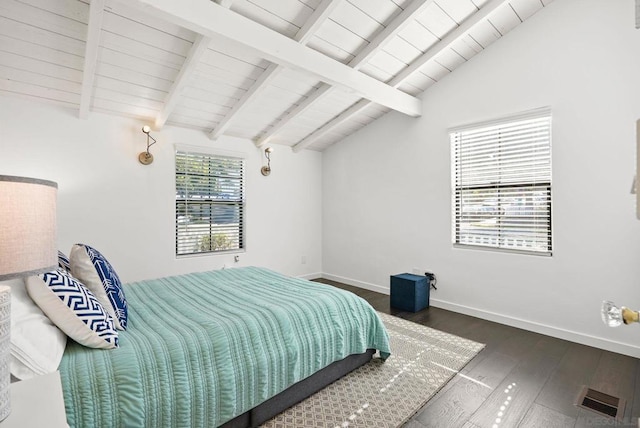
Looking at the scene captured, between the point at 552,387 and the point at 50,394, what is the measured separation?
2775mm

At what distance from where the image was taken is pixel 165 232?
12.4ft

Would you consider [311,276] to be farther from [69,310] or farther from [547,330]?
[69,310]

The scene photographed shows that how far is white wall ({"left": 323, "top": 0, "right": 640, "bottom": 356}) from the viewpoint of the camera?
2.64m

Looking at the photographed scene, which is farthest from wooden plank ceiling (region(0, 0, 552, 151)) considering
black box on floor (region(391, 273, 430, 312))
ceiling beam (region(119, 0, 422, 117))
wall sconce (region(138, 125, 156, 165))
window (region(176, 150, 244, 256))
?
black box on floor (region(391, 273, 430, 312))

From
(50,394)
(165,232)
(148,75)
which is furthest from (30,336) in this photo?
(165,232)

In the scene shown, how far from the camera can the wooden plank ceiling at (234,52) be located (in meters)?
2.19

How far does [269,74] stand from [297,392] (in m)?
2.59

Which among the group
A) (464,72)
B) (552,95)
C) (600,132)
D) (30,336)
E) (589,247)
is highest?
(464,72)

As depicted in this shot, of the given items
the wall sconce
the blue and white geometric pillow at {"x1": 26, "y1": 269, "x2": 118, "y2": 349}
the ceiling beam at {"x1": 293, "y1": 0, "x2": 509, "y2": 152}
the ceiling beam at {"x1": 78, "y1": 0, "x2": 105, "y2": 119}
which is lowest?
the blue and white geometric pillow at {"x1": 26, "y1": 269, "x2": 118, "y2": 349}

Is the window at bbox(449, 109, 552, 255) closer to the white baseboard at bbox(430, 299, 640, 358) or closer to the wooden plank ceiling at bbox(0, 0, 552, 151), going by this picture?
the white baseboard at bbox(430, 299, 640, 358)

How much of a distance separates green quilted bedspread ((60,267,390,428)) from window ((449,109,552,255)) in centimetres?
185

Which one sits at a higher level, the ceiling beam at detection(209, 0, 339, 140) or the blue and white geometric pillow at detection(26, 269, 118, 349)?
the ceiling beam at detection(209, 0, 339, 140)

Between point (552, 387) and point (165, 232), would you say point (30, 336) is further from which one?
point (552, 387)

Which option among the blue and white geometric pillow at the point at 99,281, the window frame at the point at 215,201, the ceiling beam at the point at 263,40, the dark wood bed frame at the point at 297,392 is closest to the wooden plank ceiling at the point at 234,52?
the ceiling beam at the point at 263,40
